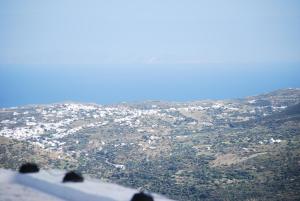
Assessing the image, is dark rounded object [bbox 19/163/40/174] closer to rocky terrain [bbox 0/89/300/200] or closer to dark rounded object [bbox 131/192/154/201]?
dark rounded object [bbox 131/192/154/201]

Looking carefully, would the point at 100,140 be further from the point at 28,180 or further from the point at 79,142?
the point at 28,180

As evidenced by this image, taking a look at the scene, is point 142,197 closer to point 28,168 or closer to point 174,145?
point 28,168

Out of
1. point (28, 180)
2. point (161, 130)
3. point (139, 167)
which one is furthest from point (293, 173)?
point (161, 130)

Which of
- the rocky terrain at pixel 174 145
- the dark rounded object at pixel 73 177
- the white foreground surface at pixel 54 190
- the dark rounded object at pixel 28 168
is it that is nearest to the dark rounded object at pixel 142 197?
the white foreground surface at pixel 54 190

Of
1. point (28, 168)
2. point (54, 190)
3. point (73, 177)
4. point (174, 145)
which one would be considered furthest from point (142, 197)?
point (174, 145)

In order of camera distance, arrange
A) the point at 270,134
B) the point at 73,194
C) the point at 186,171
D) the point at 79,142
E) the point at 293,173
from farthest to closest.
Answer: the point at 79,142, the point at 270,134, the point at 186,171, the point at 293,173, the point at 73,194
